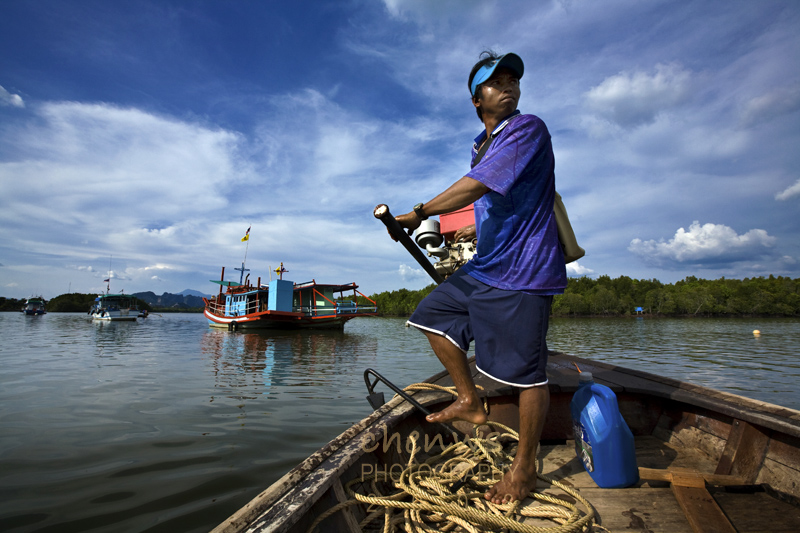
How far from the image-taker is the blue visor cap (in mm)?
1847

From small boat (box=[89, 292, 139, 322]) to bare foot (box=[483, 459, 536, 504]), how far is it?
4840 cm

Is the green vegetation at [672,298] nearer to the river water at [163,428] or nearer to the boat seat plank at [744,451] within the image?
the river water at [163,428]

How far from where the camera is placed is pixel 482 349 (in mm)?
1738

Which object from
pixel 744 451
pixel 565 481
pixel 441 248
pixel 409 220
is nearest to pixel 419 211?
pixel 409 220

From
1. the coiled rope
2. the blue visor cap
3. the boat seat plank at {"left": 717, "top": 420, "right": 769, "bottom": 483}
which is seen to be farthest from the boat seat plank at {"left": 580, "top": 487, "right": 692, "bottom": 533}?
the blue visor cap

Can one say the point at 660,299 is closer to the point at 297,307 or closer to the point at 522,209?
the point at 297,307

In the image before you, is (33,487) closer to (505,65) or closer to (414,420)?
(414,420)

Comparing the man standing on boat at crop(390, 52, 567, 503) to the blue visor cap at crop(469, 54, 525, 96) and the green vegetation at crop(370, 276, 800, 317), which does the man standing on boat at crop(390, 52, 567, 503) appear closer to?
the blue visor cap at crop(469, 54, 525, 96)

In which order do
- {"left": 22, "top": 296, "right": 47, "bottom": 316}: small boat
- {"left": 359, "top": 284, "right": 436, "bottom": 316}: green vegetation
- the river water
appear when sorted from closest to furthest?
the river water
{"left": 22, "top": 296, "right": 47, "bottom": 316}: small boat
{"left": 359, "top": 284, "right": 436, "bottom": 316}: green vegetation

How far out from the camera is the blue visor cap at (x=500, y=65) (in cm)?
185

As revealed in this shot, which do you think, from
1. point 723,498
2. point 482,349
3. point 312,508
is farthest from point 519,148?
point 723,498

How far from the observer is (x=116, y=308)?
1615 inches

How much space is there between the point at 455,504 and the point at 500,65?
6.82 ft

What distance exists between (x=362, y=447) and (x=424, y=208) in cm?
118
